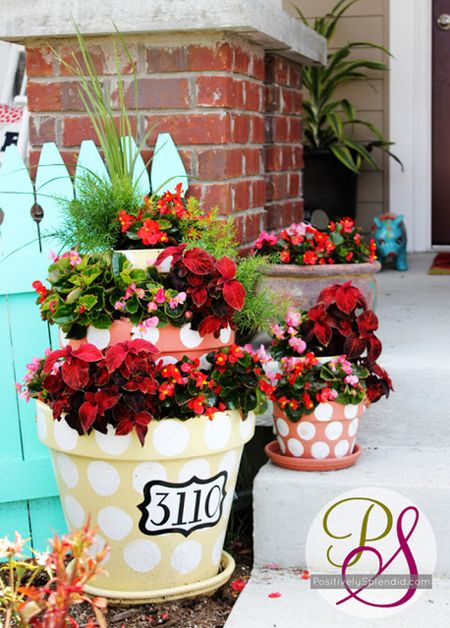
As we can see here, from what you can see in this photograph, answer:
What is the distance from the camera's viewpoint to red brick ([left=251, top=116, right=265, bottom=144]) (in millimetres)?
2840

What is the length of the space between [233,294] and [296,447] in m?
0.48

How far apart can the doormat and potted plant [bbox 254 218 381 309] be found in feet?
4.74

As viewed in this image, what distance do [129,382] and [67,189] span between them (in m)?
0.77

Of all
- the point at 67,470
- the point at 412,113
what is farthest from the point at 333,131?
the point at 67,470

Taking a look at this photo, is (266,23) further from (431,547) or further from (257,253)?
(431,547)

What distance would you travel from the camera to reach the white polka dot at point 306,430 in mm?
Result: 2289

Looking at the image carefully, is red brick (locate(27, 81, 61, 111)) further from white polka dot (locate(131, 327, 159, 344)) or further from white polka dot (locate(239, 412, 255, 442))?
white polka dot (locate(239, 412, 255, 442))

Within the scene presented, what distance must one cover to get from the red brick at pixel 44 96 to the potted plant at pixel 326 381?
871 millimetres

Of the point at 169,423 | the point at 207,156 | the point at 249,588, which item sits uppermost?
the point at 207,156

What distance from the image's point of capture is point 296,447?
232 cm

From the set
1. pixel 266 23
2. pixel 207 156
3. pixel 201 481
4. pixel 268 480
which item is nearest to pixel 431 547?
pixel 268 480

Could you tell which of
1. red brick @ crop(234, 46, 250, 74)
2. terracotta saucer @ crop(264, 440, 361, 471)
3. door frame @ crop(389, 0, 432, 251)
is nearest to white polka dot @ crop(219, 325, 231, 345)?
terracotta saucer @ crop(264, 440, 361, 471)

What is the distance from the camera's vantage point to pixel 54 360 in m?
2.04

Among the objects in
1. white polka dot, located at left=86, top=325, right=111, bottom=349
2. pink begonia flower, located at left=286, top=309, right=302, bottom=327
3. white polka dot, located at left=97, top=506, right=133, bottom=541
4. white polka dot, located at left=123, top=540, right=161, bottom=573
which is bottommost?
white polka dot, located at left=123, top=540, right=161, bottom=573
